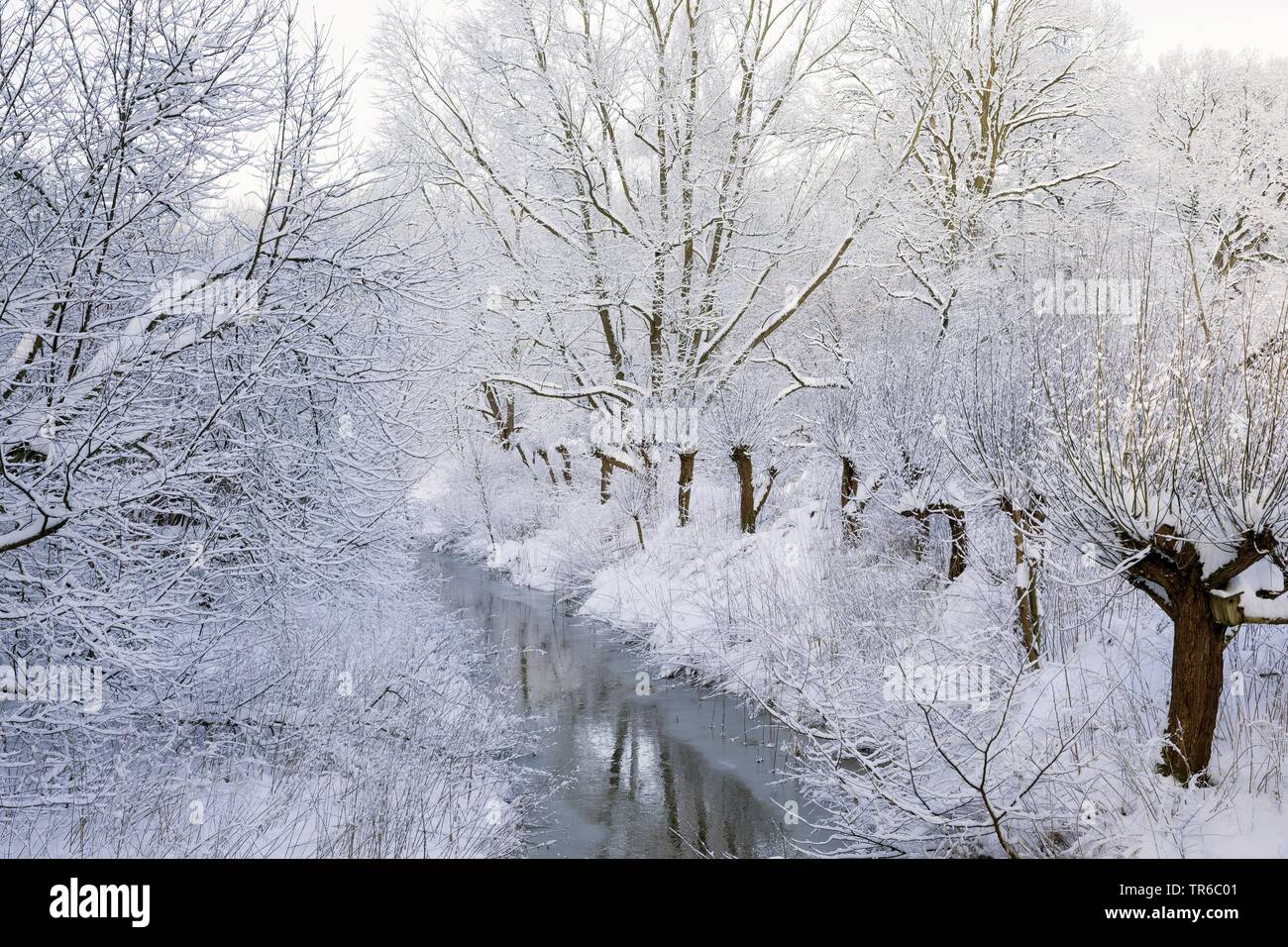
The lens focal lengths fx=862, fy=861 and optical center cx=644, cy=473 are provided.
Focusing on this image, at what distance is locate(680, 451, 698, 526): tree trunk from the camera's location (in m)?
15.1

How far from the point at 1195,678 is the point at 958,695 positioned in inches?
77.8

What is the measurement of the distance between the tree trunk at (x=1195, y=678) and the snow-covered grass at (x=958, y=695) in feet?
0.61

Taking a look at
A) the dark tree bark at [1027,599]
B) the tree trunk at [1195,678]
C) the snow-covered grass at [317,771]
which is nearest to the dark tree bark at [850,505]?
the dark tree bark at [1027,599]

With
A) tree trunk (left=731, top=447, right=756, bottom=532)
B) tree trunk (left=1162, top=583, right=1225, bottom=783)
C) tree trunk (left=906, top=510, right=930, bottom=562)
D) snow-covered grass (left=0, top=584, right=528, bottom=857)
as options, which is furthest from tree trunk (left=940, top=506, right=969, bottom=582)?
snow-covered grass (left=0, top=584, right=528, bottom=857)

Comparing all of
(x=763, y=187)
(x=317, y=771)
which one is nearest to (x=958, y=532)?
A: (x=763, y=187)

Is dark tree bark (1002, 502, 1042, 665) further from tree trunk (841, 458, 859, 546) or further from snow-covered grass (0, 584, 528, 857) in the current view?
snow-covered grass (0, 584, 528, 857)

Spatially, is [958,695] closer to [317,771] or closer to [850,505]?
[317,771]

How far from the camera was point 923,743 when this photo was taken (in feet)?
21.1

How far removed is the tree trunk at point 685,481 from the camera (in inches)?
595
